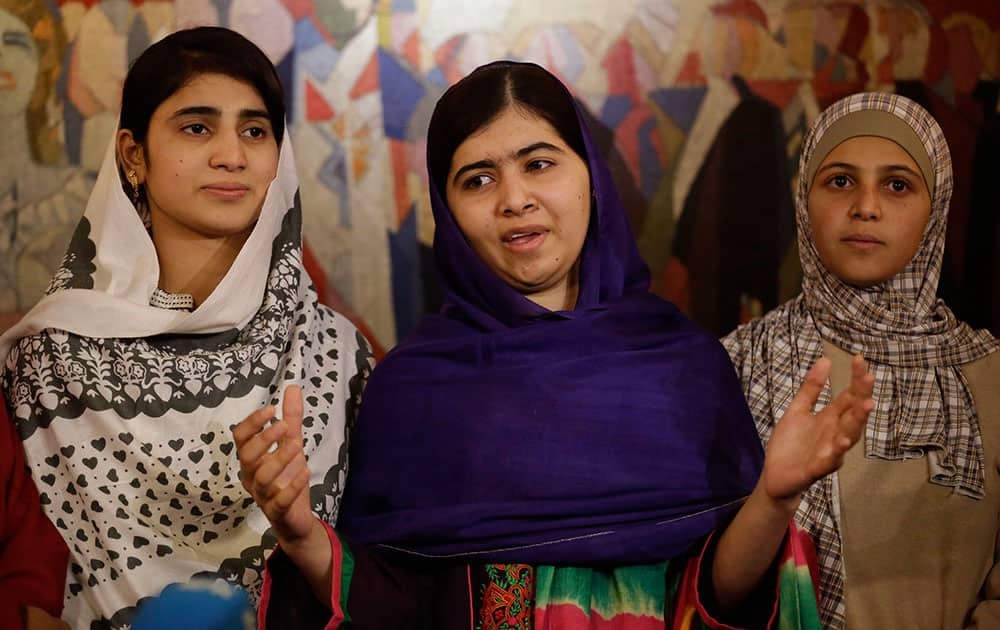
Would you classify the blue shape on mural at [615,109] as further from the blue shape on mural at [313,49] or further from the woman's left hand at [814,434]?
the woman's left hand at [814,434]

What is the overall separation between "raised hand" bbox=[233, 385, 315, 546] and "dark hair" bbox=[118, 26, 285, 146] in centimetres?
84

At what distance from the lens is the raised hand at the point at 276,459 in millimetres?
1423

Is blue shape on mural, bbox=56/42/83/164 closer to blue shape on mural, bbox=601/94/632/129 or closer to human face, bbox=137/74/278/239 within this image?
human face, bbox=137/74/278/239

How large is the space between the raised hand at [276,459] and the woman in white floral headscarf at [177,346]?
0.38m

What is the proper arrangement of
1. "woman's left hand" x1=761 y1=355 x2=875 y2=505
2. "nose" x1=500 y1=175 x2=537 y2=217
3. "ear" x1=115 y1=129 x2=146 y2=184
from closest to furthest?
"woman's left hand" x1=761 y1=355 x2=875 y2=505, "nose" x1=500 y1=175 x2=537 y2=217, "ear" x1=115 y1=129 x2=146 y2=184

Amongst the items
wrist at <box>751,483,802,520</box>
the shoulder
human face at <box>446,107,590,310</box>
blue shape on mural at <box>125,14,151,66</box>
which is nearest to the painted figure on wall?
blue shape on mural at <box>125,14,151,66</box>

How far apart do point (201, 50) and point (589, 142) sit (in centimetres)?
81

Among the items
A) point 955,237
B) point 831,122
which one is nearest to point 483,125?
point 831,122

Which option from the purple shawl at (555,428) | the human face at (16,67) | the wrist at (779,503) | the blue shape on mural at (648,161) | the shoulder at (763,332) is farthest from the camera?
Answer: the blue shape on mural at (648,161)

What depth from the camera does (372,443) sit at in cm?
184

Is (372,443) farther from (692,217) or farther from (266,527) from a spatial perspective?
(692,217)

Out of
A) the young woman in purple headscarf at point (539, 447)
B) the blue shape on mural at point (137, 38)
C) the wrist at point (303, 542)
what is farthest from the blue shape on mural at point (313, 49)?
the wrist at point (303, 542)

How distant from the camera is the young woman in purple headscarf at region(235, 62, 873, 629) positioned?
5.11 feet

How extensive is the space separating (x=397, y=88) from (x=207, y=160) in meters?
0.96
